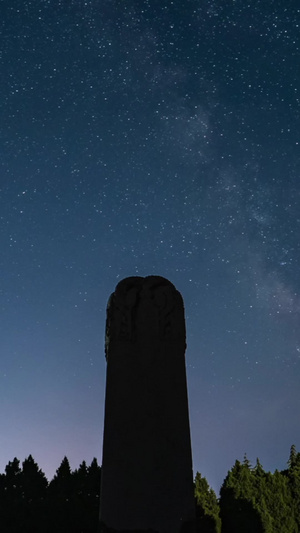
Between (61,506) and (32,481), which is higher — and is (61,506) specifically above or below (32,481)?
below

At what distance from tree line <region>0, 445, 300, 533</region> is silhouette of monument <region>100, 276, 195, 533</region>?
14.0 m

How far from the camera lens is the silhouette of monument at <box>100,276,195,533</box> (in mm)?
5059

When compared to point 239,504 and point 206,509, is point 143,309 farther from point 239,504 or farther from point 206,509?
point 239,504

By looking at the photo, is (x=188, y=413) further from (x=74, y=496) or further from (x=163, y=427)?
(x=74, y=496)

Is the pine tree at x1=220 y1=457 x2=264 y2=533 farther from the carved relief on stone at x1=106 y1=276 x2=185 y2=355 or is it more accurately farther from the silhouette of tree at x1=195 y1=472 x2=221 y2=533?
the carved relief on stone at x1=106 y1=276 x2=185 y2=355

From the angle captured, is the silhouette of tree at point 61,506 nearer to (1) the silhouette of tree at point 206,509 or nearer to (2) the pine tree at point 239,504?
(1) the silhouette of tree at point 206,509

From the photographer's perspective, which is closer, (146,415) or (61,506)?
(146,415)

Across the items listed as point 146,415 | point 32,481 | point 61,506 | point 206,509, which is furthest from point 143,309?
point 32,481

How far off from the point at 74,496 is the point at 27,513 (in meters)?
1.99

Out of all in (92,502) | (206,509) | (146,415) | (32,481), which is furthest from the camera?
(32,481)

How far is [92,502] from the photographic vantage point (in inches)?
757

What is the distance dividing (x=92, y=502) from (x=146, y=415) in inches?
638

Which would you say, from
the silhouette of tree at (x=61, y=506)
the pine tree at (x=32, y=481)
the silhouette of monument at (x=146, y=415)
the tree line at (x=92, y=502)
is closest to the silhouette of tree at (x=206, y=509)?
the tree line at (x=92, y=502)

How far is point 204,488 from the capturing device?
19359mm
